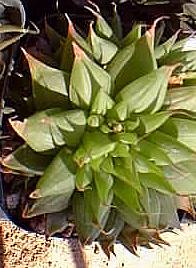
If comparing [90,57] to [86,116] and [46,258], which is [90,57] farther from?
[46,258]

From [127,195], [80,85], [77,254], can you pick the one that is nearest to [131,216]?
[127,195]

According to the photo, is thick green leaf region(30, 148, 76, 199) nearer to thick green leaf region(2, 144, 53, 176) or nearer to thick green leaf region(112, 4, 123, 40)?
thick green leaf region(2, 144, 53, 176)

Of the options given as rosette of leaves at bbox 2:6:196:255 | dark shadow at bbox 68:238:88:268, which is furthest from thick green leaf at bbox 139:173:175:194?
dark shadow at bbox 68:238:88:268

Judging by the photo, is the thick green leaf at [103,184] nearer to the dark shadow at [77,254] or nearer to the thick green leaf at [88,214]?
the thick green leaf at [88,214]

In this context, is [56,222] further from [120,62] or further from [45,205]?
[120,62]

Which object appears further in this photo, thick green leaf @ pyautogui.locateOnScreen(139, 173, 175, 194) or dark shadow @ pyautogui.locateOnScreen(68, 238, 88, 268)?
dark shadow @ pyautogui.locateOnScreen(68, 238, 88, 268)

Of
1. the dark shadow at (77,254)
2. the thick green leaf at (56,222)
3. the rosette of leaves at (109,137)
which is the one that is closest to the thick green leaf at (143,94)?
the rosette of leaves at (109,137)
